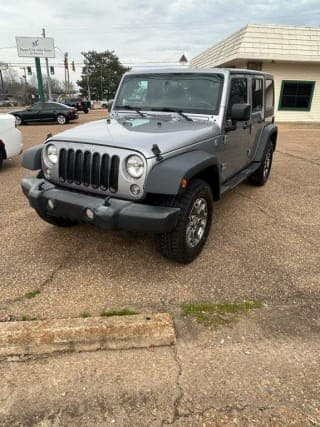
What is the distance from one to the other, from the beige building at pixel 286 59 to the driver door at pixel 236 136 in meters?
12.7

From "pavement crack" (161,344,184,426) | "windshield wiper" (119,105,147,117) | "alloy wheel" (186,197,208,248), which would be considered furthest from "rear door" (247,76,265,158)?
"pavement crack" (161,344,184,426)

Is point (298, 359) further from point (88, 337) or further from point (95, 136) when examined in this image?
point (95, 136)

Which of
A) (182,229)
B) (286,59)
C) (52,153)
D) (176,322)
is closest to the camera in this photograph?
(176,322)

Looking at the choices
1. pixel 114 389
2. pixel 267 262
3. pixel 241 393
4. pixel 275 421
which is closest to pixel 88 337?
pixel 114 389

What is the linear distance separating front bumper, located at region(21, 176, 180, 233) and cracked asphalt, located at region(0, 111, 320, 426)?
659 millimetres

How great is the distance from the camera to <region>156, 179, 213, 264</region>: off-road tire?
3.01 meters

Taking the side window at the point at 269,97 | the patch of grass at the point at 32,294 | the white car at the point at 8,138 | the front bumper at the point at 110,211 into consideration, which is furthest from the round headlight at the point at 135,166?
the white car at the point at 8,138

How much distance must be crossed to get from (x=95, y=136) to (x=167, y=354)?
2024 millimetres

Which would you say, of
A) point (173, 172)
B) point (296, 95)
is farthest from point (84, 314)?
point (296, 95)

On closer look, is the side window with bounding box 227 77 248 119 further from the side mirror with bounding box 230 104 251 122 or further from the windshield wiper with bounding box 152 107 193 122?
the windshield wiper with bounding box 152 107 193 122

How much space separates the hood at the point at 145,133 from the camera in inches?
115

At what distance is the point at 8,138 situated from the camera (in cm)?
709

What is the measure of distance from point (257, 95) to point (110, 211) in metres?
3.67

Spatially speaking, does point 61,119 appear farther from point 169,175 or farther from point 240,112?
point 169,175
